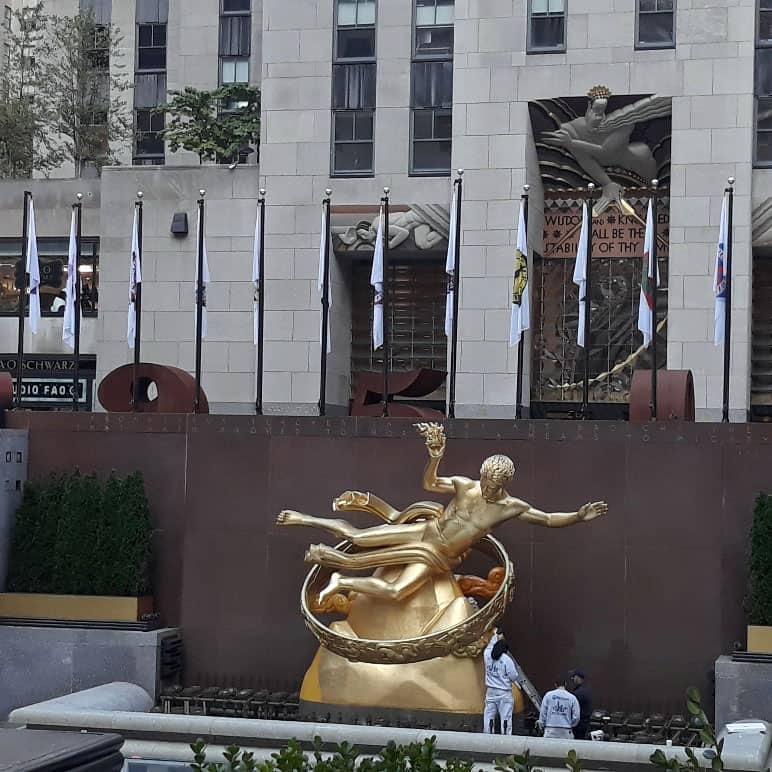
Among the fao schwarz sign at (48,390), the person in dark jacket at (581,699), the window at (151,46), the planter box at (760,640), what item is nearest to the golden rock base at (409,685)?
the person in dark jacket at (581,699)

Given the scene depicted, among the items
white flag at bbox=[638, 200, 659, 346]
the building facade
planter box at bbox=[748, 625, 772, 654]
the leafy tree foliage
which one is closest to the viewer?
planter box at bbox=[748, 625, 772, 654]

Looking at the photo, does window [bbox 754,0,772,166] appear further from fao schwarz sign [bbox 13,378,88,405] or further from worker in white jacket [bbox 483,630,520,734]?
fao schwarz sign [bbox 13,378,88,405]

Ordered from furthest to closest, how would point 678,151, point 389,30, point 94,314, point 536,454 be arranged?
point 94,314 → point 389,30 → point 678,151 → point 536,454

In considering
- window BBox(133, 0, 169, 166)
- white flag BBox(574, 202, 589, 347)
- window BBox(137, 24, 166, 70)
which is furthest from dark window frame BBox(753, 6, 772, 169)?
window BBox(137, 24, 166, 70)

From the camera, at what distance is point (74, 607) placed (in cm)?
2211

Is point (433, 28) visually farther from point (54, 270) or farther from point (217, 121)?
point (54, 270)

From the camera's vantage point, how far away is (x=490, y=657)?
18375 millimetres

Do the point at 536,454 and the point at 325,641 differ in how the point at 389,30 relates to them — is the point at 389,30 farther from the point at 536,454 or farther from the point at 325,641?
the point at 325,641

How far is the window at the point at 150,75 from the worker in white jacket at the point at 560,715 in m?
29.5

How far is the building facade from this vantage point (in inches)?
1182

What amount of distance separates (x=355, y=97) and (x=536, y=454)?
13375mm

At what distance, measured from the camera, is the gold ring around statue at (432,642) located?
18.4 meters

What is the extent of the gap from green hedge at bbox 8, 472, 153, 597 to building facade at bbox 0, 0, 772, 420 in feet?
32.0

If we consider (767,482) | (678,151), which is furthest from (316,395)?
(767,482)
